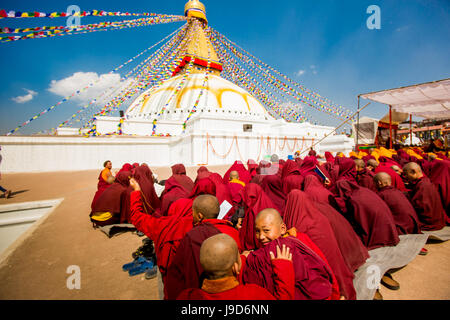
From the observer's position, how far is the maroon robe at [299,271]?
4.40 ft

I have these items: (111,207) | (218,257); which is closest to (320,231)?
(218,257)

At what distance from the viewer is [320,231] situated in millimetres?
1896

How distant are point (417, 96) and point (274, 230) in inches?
483

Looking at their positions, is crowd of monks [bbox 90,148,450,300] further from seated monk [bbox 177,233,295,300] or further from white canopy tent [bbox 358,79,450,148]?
white canopy tent [bbox 358,79,450,148]

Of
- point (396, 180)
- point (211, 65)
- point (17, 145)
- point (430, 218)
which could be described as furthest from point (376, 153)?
point (211, 65)

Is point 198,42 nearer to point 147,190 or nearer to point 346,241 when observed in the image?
point 147,190

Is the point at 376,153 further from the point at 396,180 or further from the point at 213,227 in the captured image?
the point at 213,227

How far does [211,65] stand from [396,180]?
22.6 meters

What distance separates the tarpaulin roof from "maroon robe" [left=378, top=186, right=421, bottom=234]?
7952 mm

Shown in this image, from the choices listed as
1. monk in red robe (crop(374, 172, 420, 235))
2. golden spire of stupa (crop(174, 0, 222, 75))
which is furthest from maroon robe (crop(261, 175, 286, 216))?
golden spire of stupa (crop(174, 0, 222, 75))

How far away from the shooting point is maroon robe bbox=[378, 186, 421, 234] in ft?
8.84

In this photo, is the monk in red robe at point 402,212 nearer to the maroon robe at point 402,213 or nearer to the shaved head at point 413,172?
the maroon robe at point 402,213

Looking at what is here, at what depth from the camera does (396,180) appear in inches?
160
